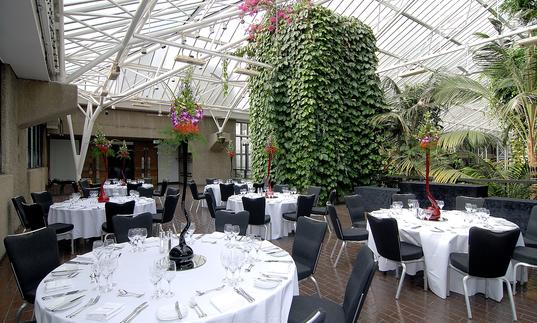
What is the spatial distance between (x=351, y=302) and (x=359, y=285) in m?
0.14

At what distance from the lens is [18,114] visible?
6.69 meters

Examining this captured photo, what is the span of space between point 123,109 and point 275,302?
17.4 metres

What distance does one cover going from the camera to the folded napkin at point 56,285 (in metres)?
2.02

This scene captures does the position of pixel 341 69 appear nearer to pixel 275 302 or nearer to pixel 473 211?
pixel 473 211

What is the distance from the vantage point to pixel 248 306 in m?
1.77

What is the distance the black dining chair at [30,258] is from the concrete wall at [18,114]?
129 inches

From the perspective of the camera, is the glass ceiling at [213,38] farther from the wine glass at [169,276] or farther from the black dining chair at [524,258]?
the black dining chair at [524,258]

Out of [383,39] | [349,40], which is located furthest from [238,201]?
[383,39]

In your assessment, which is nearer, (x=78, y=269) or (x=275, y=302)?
(x=275, y=302)

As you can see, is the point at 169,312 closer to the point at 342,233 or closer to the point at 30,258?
the point at 30,258

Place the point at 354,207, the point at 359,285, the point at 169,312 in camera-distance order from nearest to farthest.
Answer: the point at 169,312 → the point at 359,285 → the point at 354,207

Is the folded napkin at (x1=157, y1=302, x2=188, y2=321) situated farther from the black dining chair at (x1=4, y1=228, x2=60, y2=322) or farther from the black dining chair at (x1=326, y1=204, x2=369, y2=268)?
the black dining chair at (x1=326, y1=204, x2=369, y2=268)

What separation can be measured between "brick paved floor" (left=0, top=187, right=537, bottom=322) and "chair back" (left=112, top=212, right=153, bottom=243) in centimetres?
108

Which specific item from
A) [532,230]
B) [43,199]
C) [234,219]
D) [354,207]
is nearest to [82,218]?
[43,199]
